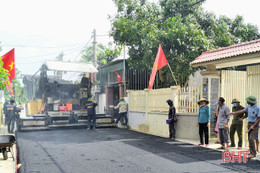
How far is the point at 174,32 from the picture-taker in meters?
15.8

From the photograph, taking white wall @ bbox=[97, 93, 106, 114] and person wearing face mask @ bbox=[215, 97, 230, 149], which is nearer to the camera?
person wearing face mask @ bbox=[215, 97, 230, 149]

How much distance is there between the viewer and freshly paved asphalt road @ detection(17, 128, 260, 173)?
21.4 feet

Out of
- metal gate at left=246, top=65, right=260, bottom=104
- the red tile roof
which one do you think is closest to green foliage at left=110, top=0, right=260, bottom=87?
the red tile roof

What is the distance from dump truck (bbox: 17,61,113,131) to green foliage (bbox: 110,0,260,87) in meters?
3.07

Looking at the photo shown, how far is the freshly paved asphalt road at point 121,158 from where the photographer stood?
21.4 feet

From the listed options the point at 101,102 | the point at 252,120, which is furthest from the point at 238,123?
the point at 101,102

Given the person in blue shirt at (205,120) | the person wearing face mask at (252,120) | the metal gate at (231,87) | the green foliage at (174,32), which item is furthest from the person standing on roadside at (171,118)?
the green foliage at (174,32)

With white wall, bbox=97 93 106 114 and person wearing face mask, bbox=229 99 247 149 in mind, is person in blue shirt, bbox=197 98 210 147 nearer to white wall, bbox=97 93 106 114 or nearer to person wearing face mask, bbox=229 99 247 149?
person wearing face mask, bbox=229 99 247 149

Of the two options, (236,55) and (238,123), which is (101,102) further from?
(236,55)

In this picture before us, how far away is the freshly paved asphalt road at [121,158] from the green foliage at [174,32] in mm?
7082

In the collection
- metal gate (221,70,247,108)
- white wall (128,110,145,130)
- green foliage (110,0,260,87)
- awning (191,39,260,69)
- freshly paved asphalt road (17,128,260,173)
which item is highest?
green foliage (110,0,260,87)

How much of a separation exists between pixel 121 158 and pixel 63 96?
384 inches

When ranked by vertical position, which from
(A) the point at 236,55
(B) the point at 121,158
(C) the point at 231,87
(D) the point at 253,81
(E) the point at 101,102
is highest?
(A) the point at 236,55

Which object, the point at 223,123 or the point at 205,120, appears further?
the point at 205,120
